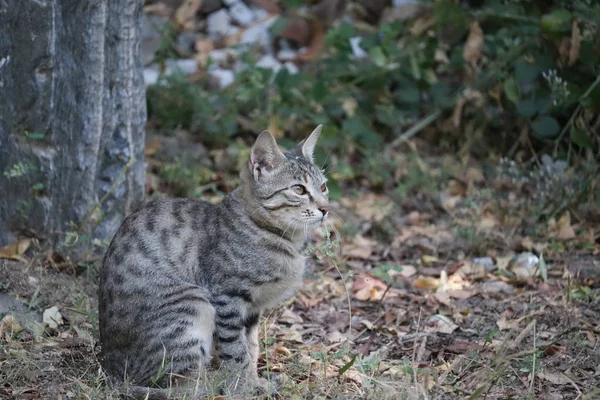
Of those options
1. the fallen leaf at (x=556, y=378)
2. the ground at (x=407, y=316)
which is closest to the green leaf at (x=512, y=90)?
the ground at (x=407, y=316)

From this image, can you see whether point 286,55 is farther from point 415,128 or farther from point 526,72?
point 526,72

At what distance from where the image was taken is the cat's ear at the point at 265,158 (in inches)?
187

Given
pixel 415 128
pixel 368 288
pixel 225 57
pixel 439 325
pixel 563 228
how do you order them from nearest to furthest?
pixel 439 325 → pixel 368 288 → pixel 563 228 → pixel 415 128 → pixel 225 57

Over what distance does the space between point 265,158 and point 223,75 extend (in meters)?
4.54

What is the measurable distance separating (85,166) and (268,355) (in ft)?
6.17

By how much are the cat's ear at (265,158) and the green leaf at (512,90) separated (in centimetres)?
349

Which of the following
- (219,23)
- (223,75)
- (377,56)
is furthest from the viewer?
(219,23)

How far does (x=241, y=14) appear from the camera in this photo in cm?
1004

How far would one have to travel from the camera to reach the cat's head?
15.4ft

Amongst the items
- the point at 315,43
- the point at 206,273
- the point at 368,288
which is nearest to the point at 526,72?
the point at 368,288

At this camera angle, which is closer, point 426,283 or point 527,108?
point 426,283

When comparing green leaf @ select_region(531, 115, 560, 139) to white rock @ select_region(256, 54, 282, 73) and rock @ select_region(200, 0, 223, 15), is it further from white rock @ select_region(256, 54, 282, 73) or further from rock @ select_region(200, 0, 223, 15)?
rock @ select_region(200, 0, 223, 15)

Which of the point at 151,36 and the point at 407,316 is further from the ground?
the point at 151,36

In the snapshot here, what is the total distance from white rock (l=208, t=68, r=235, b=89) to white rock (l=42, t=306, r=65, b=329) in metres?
4.32
